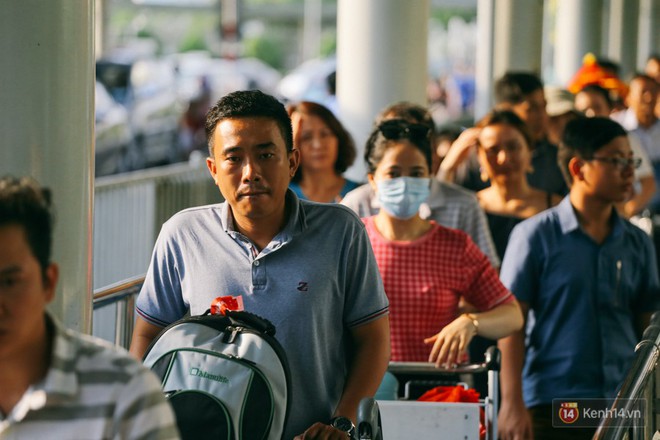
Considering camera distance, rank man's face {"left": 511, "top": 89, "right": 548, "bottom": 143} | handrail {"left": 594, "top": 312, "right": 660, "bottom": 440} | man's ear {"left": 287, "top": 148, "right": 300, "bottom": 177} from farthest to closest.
Answer: 1. man's face {"left": 511, "top": 89, "right": 548, "bottom": 143}
2. man's ear {"left": 287, "top": 148, "right": 300, "bottom": 177}
3. handrail {"left": 594, "top": 312, "right": 660, "bottom": 440}

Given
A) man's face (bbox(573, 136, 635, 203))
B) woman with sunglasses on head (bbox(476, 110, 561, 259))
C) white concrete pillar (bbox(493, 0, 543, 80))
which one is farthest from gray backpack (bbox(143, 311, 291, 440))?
white concrete pillar (bbox(493, 0, 543, 80))

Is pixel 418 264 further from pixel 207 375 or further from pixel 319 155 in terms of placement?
pixel 207 375

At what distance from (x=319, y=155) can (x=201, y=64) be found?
1314 inches

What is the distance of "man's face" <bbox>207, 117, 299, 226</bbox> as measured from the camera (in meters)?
3.82

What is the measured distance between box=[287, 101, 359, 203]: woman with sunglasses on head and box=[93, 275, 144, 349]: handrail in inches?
59.6

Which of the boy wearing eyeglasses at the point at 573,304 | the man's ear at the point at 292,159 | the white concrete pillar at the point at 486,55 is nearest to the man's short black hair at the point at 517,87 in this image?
the boy wearing eyeglasses at the point at 573,304

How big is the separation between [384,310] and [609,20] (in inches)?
1048

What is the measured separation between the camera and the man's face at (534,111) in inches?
397

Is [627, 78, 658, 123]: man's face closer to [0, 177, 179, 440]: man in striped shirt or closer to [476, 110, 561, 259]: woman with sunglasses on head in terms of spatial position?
[476, 110, 561, 259]: woman with sunglasses on head

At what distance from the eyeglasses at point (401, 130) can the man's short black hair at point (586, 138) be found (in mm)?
826

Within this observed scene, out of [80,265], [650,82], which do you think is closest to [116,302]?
[80,265]

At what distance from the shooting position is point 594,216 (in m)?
5.84


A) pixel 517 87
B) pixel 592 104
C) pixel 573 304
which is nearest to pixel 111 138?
pixel 592 104

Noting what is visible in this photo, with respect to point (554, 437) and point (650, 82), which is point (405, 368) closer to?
point (554, 437)
